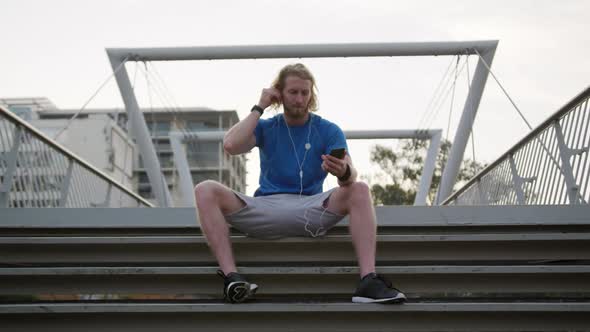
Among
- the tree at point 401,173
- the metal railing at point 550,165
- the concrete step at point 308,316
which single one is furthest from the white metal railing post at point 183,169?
the tree at point 401,173

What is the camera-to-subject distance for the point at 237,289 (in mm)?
3059

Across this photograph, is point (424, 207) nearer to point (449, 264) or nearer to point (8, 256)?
point (449, 264)

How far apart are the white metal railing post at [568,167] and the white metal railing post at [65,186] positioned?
4275mm

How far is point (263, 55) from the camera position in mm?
9445

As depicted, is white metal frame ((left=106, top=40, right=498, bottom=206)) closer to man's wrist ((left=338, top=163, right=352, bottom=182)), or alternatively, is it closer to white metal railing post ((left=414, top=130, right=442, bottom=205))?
white metal railing post ((left=414, top=130, right=442, bottom=205))

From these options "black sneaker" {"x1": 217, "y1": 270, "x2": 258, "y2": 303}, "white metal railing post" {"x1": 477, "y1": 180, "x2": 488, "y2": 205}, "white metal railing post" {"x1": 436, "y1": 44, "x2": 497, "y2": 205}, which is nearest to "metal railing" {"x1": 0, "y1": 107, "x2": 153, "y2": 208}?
"black sneaker" {"x1": 217, "y1": 270, "x2": 258, "y2": 303}

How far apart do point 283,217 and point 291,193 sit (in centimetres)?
27

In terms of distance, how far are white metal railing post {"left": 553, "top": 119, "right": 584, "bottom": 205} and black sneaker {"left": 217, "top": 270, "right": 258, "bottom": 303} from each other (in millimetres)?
3114

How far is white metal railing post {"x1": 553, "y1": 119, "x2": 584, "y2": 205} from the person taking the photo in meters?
5.44

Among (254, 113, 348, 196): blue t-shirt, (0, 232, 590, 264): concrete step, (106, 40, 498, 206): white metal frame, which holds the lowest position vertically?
(0, 232, 590, 264): concrete step

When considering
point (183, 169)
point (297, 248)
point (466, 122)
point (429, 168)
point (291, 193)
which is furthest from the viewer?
point (429, 168)

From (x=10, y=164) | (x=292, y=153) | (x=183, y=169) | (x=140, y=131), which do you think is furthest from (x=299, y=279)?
(x=183, y=169)

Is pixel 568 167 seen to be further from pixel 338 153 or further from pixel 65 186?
pixel 65 186

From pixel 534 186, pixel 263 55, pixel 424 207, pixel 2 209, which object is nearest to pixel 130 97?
pixel 263 55
